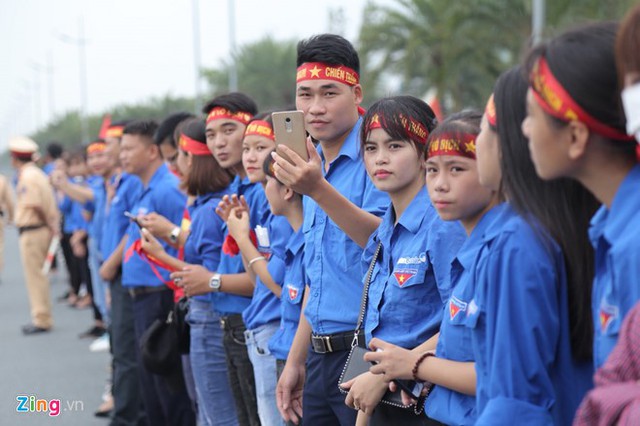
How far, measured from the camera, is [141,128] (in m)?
6.31

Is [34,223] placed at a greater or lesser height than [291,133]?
lesser

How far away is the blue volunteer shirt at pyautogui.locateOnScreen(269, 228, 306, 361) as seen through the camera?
374cm

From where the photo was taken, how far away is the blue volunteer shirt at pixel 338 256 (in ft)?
10.9

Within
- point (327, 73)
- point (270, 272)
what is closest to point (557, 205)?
point (327, 73)

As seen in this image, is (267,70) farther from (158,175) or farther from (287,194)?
(287,194)

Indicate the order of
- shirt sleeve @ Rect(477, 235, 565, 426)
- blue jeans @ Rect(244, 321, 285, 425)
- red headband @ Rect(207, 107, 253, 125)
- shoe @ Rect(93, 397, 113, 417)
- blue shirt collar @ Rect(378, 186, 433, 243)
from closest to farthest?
shirt sleeve @ Rect(477, 235, 565, 426)
blue shirt collar @ Rect(378, 186, 433, 243)
blue jeans @ Rect(244, 321, 285, 425)
red headband @ Rect(207, 107, 253, 125)
shoe @ Rect(93, 397, 113, 417)

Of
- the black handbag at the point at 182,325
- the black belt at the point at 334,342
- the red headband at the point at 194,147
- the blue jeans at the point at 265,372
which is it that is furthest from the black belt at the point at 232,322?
the black belt at the point at 334,342

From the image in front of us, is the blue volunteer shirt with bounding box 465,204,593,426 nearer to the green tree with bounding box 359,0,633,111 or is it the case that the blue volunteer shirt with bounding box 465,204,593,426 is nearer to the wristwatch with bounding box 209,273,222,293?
the wristwatch with bounding box 209,273,222,293

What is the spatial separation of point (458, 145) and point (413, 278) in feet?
1.54

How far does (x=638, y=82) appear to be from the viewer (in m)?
1.67

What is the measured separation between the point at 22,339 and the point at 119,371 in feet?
15.4

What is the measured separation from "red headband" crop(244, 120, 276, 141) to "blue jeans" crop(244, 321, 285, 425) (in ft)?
2.97

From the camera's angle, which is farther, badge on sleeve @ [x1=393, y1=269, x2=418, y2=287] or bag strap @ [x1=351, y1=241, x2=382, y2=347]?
bag strap @ [x1=351, y1=241, x2=382, y2=347]

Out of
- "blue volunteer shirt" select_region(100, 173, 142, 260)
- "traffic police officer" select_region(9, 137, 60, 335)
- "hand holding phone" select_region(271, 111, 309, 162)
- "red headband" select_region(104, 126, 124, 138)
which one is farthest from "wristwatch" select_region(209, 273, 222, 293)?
"traffic police officer" select_region(9, 137, 60, 335)
